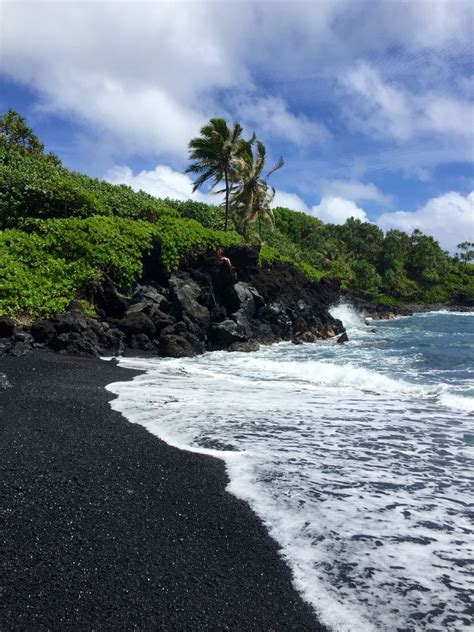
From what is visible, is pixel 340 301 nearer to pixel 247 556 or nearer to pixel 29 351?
pixel 29 351

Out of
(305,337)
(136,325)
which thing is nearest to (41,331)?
(136,325)

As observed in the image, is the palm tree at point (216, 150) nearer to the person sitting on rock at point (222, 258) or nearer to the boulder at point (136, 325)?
the person sitting on rock at point (222, 258)

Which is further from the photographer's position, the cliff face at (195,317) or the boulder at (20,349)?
the cliff face at (195,317)

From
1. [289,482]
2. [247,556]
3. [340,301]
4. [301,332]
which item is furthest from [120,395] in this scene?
[340,301]

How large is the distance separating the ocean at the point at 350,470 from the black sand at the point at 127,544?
344 mm

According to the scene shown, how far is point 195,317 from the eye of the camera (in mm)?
18922

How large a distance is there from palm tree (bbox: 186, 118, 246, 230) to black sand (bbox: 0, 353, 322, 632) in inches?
1047

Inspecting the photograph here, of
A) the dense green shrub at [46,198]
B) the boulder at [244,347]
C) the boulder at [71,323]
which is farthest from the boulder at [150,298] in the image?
the dense green shrub at [46,198]

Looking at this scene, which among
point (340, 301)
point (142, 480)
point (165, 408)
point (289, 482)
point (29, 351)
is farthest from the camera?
point (340, 301)

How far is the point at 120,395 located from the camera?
29.9ft

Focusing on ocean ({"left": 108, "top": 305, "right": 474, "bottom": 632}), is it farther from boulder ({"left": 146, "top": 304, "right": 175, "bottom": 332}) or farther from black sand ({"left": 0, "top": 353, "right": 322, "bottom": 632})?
boulder ({"left": 146, "top": 304, "right": 175, "bottom": 332})

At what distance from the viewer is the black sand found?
2914 millimetres

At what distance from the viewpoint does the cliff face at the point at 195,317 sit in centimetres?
1415

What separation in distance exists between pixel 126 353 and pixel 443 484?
12.0m
